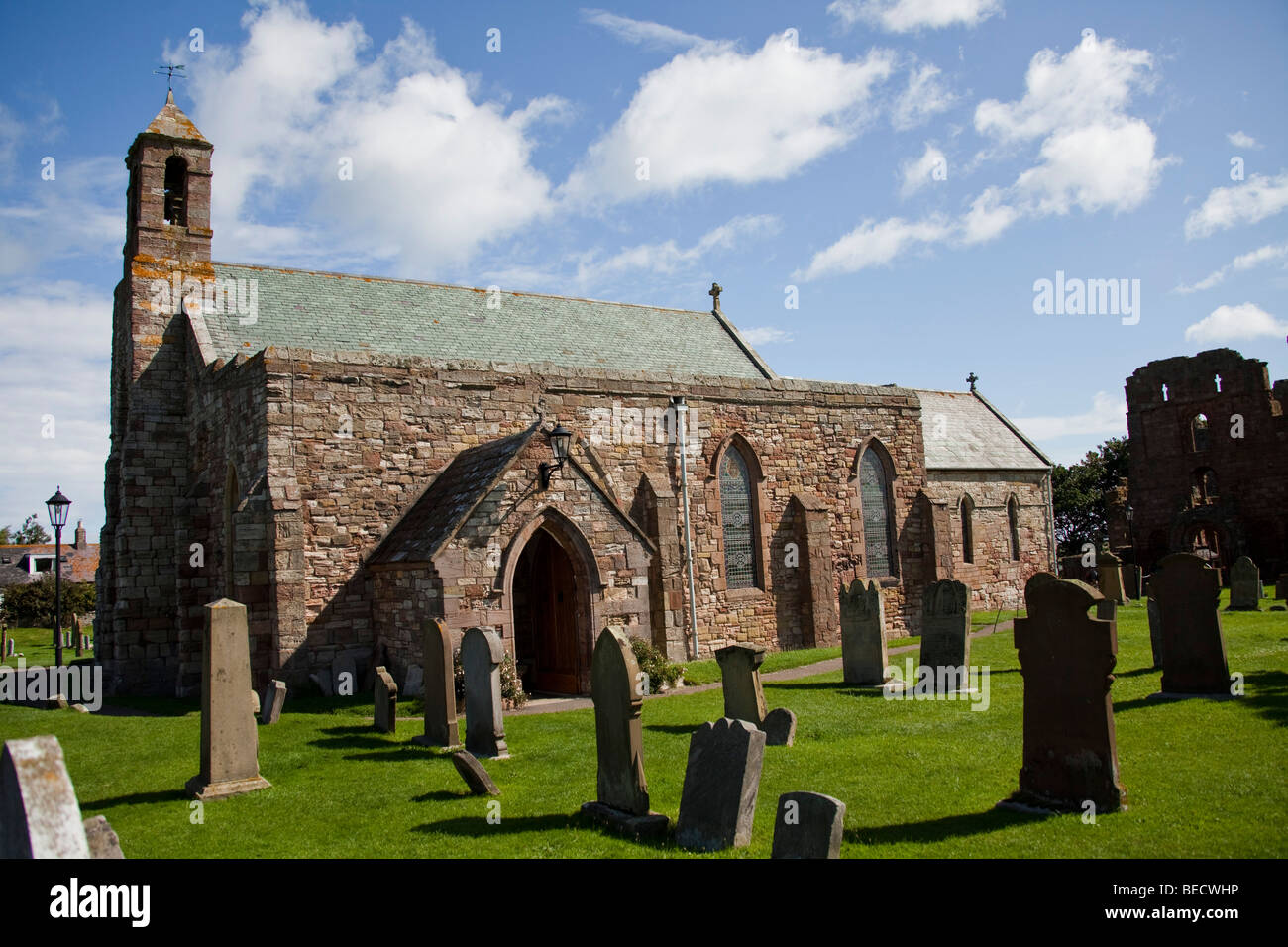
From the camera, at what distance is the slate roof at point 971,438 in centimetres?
3147

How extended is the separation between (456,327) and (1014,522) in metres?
22.2

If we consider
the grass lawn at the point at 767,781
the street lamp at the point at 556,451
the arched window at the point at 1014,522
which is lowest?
the grass lawn at the point at 767,781

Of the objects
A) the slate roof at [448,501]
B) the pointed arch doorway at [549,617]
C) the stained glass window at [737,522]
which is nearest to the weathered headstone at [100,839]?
the slate roof at [448,501]

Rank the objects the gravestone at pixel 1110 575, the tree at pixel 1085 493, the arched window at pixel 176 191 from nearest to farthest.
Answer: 1. the arched window at pixel 176 191
2. the gravestone at pixel 1110 575
3. the tree at pixel 1085 493

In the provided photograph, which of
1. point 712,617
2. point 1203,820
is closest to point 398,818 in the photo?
point 1203,820

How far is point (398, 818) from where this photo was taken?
7953mm

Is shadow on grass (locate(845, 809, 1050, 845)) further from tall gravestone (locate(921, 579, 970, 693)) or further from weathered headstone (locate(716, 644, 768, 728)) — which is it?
tall gravestone (locate(921, 579, 970, 693))

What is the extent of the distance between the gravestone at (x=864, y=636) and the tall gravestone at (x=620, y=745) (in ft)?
25.5

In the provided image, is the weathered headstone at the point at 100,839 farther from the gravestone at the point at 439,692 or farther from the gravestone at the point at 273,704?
the gravestone at the point at 273,704

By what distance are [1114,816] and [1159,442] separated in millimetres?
36824

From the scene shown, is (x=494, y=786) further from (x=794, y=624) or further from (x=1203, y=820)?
(x=794, y=624)

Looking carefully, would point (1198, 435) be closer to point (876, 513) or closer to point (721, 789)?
point (876, 513)

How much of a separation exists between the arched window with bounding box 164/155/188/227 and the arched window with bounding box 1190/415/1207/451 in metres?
38.6

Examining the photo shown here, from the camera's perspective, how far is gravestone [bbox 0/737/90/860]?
3.79 m
